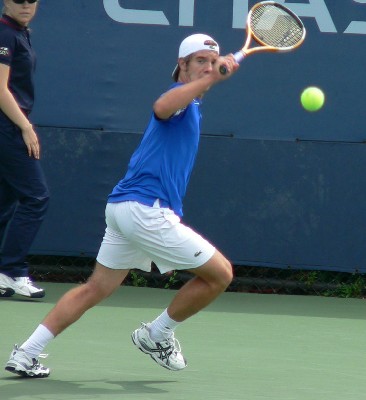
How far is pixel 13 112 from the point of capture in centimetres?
593

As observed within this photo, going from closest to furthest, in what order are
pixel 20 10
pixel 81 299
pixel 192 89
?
pixel 192 89, pixel 81 299, pixel 20 10

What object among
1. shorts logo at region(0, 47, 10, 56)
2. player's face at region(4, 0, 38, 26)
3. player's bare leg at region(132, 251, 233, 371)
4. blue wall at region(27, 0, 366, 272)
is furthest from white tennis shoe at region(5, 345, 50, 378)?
blue wall at region(27, 0, 366, 272)

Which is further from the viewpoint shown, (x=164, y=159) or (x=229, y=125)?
(x=229, y=125)

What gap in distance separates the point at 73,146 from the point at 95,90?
36 centimetres

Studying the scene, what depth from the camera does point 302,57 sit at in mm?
6883

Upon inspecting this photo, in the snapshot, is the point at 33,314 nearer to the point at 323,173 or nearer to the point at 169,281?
the point at 169,281

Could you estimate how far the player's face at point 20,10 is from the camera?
19.2 feet

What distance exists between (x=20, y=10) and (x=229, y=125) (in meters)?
1.60

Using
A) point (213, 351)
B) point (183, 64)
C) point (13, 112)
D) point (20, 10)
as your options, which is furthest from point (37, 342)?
point (20, 10)

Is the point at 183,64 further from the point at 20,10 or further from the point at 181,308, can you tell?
the point at 20,10

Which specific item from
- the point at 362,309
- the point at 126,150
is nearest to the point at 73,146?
the point at 126,150

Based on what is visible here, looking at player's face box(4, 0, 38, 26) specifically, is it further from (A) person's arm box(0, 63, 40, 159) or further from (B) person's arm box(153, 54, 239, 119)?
(B) person's arm box(153, 54, 239, 119)

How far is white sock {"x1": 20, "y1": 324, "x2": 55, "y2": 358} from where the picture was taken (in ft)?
14.4

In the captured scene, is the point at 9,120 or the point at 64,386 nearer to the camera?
the point at 64,386
